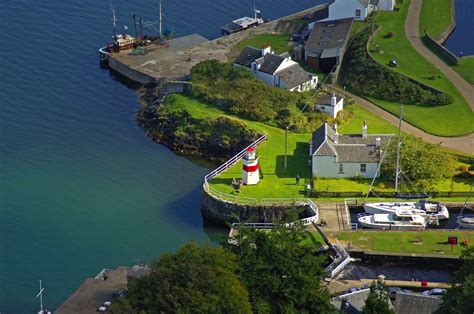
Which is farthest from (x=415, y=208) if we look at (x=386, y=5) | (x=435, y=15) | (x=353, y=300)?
(x=386, y=5)

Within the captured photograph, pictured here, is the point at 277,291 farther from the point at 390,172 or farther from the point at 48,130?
the point at 48,130

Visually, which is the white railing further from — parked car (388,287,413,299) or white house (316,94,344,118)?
parked car (388,287,413,299)

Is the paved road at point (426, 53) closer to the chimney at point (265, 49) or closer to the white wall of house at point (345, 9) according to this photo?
the white wall of house at point (345, 9)

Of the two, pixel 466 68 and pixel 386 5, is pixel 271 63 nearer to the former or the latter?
pixel 466 68

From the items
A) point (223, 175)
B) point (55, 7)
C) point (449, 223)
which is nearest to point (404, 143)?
point (449, 223)

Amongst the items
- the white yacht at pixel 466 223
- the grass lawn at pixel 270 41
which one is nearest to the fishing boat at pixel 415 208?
the white yacht at pixel 466 223
